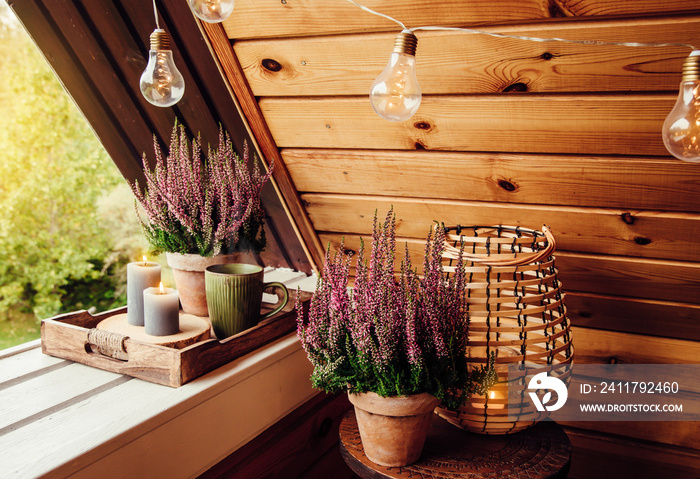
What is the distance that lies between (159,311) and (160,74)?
50 centimetres

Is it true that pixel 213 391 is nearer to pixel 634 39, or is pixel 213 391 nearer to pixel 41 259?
pixel 634 39

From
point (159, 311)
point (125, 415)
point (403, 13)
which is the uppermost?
point (403, 13)

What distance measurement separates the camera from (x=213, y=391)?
1118mm

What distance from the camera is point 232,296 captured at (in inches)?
Answer: 49.0

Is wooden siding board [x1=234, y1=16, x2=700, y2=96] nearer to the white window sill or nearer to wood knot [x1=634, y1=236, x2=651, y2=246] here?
wood knot [x1=634, y1=236, x2=651, y2=246]

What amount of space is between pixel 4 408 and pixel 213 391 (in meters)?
0.38

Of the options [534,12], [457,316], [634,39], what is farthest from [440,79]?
[457,316]

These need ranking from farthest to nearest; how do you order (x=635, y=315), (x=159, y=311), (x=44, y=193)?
(x=44, y=193) → (x=635, y=315) → (x=159, y=311)

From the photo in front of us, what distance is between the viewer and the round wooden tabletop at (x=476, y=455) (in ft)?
3.34

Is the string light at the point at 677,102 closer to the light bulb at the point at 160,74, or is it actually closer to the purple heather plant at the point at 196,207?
the light bulb at the point at 160,74

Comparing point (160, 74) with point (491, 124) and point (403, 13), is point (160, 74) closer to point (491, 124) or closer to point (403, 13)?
point (403, 13)

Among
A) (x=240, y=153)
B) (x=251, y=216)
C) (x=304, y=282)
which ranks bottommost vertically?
(x=304, y=282)

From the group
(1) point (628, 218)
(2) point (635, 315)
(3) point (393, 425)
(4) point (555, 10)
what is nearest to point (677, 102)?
(4) point (555, 10)

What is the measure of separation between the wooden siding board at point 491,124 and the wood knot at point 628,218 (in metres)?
0.18
